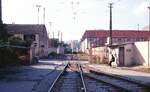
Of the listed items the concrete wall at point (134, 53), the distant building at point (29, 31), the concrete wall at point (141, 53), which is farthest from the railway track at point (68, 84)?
the distant building at point (29, 31)

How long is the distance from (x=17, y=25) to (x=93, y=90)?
9360cm

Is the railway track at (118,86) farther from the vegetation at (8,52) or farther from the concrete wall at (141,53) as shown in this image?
the concrete wall at (141,53)

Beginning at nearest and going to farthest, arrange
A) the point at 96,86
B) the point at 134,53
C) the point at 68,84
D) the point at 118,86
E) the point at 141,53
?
the point at 118,86 → the point at 96,86 → the point at 68,84 → the point at 141,53 → the point at 134,53

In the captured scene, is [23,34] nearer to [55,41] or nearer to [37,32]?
[37,32]

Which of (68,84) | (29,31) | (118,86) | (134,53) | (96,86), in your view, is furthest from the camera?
(29,31)

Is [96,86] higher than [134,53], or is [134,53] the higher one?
[134,53]

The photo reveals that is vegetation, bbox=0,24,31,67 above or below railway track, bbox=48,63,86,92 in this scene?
above

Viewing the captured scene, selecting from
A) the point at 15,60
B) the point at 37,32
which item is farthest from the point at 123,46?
the point at 37,32

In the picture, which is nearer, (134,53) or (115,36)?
(134,53)

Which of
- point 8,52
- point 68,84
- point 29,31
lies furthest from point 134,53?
point 29,31

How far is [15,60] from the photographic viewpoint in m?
49.2

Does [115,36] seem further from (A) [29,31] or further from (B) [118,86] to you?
(B) [118,86]

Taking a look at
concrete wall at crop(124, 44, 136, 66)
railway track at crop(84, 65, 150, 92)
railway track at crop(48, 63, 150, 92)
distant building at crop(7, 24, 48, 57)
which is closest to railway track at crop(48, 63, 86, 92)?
railway track at crop(48, 63, 150, 92)

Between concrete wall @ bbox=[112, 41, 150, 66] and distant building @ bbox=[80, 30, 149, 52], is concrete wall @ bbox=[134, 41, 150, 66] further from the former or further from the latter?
distant building @ bbox=[80, 30, 149, 52]
